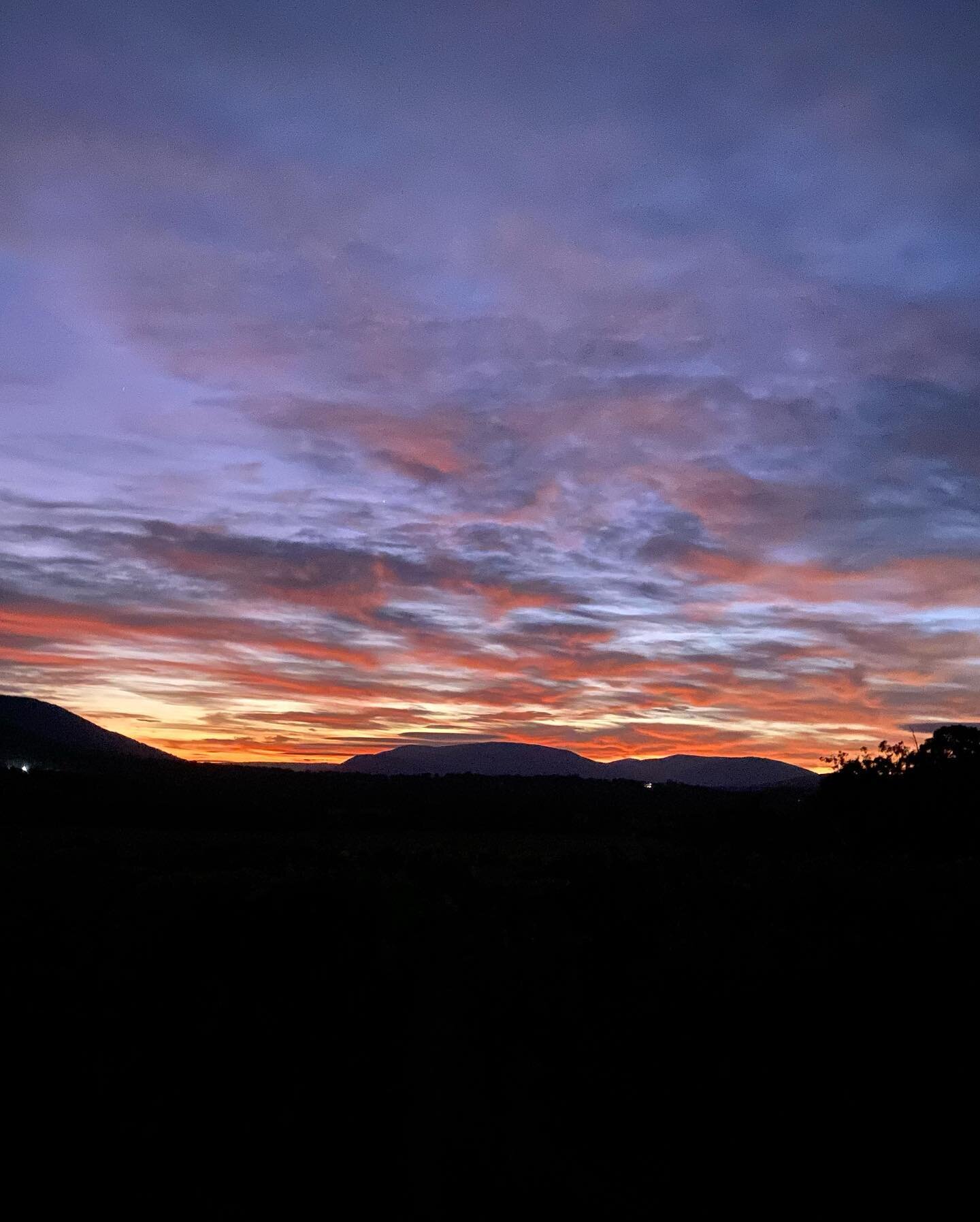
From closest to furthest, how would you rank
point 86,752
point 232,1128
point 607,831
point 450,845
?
point 232,1128
point 450,845
point 607,831
point 86,752

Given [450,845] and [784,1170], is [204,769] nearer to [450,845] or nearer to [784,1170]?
[450,845]

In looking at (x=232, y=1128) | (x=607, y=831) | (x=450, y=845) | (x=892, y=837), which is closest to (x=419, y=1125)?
(x=232, y=1128)

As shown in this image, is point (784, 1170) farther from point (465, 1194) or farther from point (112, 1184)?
point (112, 1184)

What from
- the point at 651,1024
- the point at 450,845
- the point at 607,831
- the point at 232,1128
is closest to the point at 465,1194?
the point at 232,1128

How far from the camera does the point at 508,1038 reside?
1009 cm

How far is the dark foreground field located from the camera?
24.5ft

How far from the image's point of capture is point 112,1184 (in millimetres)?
7133

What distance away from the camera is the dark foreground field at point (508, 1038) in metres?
7.45

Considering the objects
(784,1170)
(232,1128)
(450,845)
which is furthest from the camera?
(450,845)

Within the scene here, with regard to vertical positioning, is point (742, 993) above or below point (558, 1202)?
above

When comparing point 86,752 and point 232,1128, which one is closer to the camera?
point 232,1128

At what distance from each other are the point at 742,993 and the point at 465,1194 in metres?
5.13

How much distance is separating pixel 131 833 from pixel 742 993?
41773 millimetres

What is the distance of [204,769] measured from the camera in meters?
132
